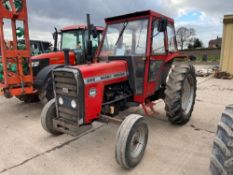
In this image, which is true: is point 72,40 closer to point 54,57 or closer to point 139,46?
point 54,57

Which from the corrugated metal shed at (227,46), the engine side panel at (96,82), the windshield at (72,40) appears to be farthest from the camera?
the corrugated metal shed at (227,46)

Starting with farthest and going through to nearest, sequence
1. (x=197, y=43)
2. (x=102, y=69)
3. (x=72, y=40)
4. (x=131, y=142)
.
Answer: (x=197, y=43) → (x=72, y=40) → (x=102, y=69) → (x=131, y=142)

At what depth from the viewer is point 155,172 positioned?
2.75 metres

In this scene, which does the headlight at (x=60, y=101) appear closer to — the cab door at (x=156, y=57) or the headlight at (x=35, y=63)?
the cab door at (x=156, y=57)

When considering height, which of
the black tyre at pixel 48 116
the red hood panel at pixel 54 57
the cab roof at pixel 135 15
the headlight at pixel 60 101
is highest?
the cab roof at pixel 135 15

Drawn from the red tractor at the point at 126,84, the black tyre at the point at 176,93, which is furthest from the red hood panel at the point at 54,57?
the black tyre at the point at 176,93

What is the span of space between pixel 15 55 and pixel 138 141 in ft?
11.2

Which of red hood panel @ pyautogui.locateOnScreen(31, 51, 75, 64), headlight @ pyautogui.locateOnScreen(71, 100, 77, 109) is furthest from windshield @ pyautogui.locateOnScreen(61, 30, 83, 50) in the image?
headlight @ pyautogui.locateOnScreen(71, 100, 77, 109)

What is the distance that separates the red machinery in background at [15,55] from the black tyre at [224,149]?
4255 mm

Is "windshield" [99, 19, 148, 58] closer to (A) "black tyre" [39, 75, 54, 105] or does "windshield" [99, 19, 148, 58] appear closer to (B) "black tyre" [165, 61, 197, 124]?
(B) "black tyre" [165, 61, 197, 124]

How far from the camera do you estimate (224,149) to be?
5.97ft

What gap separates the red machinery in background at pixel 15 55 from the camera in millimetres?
4598

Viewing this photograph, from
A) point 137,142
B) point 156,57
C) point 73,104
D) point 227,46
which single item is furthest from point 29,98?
point 227,46

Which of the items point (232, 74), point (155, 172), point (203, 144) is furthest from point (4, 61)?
point (232, 74)
